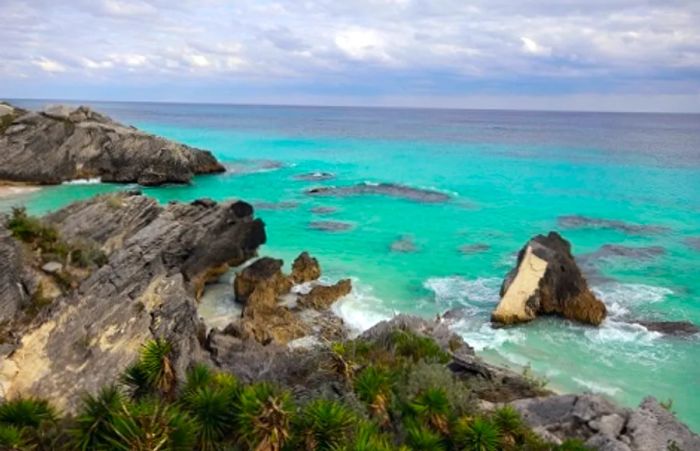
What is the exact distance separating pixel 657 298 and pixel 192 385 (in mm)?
25778

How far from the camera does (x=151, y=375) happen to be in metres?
12.4

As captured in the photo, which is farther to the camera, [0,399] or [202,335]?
[202,335]

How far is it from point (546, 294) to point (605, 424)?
12.6m

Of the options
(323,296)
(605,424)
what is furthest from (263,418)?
(323,296)

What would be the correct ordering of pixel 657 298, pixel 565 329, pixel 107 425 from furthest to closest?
pixel 657 298
pixel 565 329
pixel 107 425

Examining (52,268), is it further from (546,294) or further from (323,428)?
(546,294)

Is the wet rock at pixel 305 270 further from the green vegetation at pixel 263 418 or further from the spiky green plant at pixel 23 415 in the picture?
the spiky green plant at pixel 23 415

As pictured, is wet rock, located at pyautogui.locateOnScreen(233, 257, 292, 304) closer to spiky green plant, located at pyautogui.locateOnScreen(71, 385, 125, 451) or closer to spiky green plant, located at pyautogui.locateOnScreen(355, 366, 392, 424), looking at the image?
spiky green plant, located at pyautogui.locateOnScreen(355, 366, 392, 424)

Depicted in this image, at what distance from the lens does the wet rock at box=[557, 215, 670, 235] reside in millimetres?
45531

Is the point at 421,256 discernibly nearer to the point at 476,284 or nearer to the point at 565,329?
the point at 476,284

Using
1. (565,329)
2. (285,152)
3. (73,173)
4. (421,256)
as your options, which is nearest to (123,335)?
(565,329)

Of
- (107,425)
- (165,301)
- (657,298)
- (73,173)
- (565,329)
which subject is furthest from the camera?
(73,173)

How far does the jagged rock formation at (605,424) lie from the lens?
14.2m

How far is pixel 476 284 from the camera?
32094 mm
